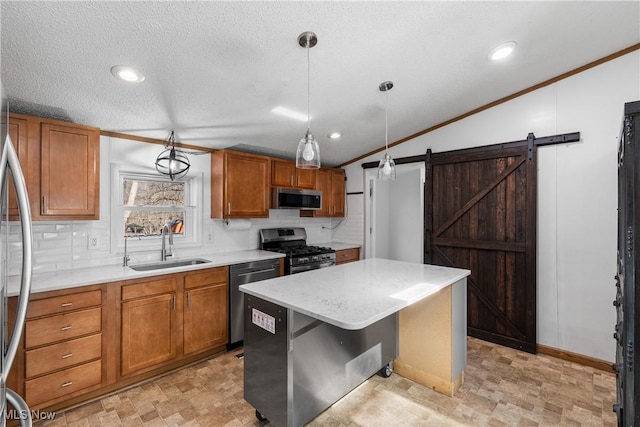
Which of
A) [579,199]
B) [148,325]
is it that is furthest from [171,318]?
[579,199]

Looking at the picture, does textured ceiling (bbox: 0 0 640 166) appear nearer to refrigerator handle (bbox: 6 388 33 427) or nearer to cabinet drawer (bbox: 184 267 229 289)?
cabinet drawer (bbox: 184 267 229 289)

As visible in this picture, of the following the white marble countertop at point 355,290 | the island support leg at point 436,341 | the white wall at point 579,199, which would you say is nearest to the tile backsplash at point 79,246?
the white marble countertop at point 355,290

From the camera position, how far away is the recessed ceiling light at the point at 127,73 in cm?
196

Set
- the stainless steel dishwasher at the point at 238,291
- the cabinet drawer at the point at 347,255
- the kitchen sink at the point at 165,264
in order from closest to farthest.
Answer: the kitchen sink at the point at 165,264 < the stainless steel dishwasher at the point at 238,291 < the cabinet drawer at the point at 347,255

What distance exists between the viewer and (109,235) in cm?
284

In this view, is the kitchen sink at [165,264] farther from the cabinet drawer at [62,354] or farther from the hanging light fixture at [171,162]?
the hanging light fixture at [171,162]

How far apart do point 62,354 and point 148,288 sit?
652mm

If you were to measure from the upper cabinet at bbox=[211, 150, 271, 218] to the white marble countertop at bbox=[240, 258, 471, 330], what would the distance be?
4.85ft

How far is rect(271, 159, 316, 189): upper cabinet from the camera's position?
3.90 meters

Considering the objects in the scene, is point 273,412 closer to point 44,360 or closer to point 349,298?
point 349,298

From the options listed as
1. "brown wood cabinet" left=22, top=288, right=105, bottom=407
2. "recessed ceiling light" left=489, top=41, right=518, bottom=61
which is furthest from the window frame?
"recessed ceiling light" left=489, top=41, right=518, bottom=61

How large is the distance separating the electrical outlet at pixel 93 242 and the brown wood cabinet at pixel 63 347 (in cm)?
69

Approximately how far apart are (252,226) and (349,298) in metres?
2.50

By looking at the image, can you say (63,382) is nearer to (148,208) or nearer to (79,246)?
(79,246)
